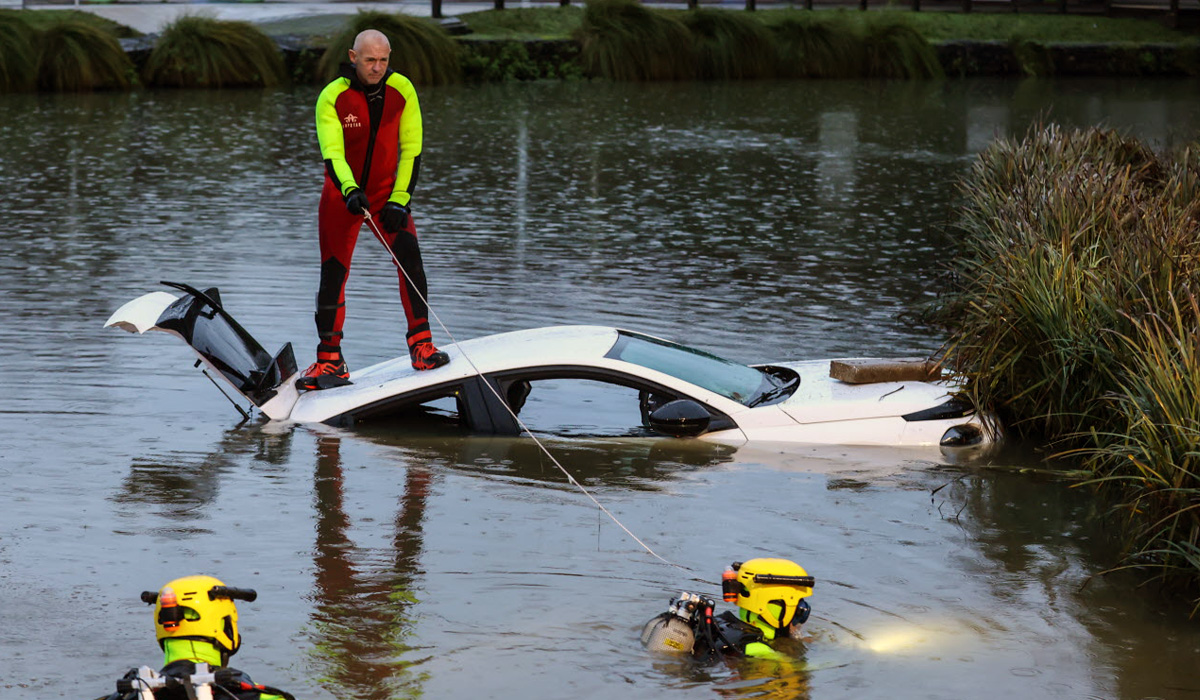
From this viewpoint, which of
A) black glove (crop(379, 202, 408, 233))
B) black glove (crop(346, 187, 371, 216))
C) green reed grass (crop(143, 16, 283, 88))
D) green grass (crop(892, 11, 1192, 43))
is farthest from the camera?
green grass (crop(892, 11, 1192, 43))

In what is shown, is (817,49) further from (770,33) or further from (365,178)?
(365,178)

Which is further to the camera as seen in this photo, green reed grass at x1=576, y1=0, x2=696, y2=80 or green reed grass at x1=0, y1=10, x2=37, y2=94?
green reed grass at x1=576, y1=0, x2=696, y2=80

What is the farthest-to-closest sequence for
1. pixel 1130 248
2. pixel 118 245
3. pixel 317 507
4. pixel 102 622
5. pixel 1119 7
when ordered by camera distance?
1. pixel 1119 7
2. pixel 118 245
3. pixel 1130 248
4. pixel 317 507
5. pixel 102 622

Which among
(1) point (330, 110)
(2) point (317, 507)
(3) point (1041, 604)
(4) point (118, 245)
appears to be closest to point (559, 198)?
(4) point (118, 245)

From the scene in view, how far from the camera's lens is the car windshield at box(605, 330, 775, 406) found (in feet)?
29.1

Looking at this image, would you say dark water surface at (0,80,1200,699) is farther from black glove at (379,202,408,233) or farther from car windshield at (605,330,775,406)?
black glove at (379,202,408,233)

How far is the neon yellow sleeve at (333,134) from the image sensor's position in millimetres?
9656

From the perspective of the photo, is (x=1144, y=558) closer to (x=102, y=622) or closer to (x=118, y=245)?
(x=102, y=622)

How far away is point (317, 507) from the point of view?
8312 mm

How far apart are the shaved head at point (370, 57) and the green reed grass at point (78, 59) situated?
23077mm

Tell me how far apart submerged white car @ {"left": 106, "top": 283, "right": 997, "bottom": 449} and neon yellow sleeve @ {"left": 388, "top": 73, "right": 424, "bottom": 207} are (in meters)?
1.15

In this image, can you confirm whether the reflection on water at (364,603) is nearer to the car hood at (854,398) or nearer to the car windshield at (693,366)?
the car windshield at (693,366)

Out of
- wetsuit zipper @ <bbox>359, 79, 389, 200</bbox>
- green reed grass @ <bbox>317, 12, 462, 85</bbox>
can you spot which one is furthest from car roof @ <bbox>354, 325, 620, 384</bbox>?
green reed grass @ <bbox>317, 12, 462, 85</bbox>

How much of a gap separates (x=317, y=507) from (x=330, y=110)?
8.89 ft
